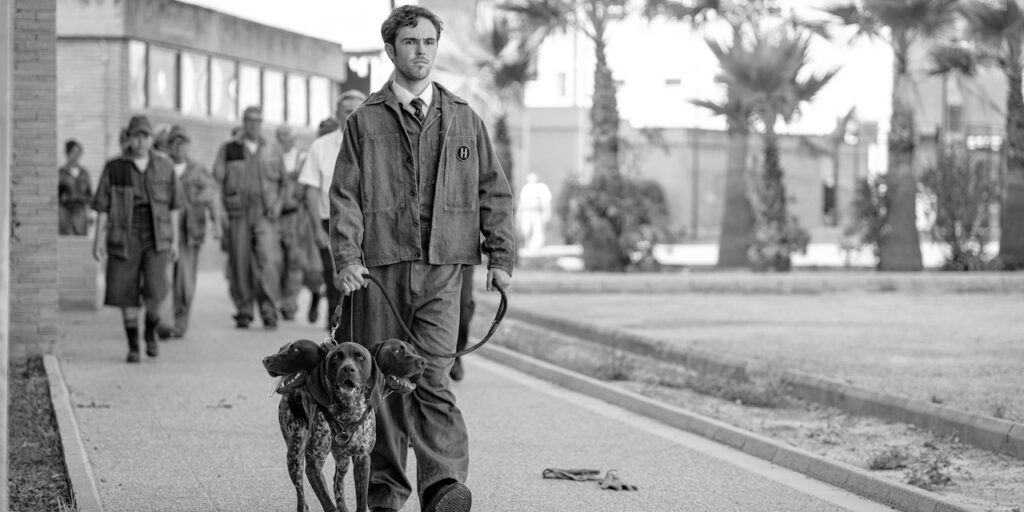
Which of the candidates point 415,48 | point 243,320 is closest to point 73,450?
point 415,48

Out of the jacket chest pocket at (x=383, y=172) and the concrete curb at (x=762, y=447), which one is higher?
the jacket chest pocket at (x=383, y=172)

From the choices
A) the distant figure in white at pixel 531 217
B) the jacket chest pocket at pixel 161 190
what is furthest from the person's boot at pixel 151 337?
the distant figure in white at pixel 531 217

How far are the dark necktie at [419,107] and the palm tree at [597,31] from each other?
2336 centimetres

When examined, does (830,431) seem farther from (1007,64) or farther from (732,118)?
(732,118)

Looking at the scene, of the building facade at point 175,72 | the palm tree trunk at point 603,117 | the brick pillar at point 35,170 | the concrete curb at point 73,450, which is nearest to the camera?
the concrete curb at point 73,450

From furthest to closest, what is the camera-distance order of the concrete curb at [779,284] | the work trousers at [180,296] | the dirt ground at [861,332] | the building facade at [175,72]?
1. the building facade at [175,72]
2. the concrete curb at [779,284]
3. the work trousers at [180,296]
4. the dirt ground at [861,332]

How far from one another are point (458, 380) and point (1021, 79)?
17870 millimetres

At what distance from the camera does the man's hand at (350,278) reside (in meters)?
6.47

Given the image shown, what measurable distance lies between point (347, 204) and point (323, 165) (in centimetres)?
581

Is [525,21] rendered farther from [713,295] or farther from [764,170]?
[713,295]

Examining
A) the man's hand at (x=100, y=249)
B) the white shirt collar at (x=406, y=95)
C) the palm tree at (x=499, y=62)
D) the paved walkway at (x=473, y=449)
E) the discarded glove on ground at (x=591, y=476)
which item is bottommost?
the paved walkway at (x=473, y=449)

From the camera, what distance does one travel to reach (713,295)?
77.8 feet

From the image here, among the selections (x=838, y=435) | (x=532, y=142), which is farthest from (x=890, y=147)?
(x=532, y=142)

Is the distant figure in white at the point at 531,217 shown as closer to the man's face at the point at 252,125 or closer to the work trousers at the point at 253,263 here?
the work trousers at the point at 253,263
